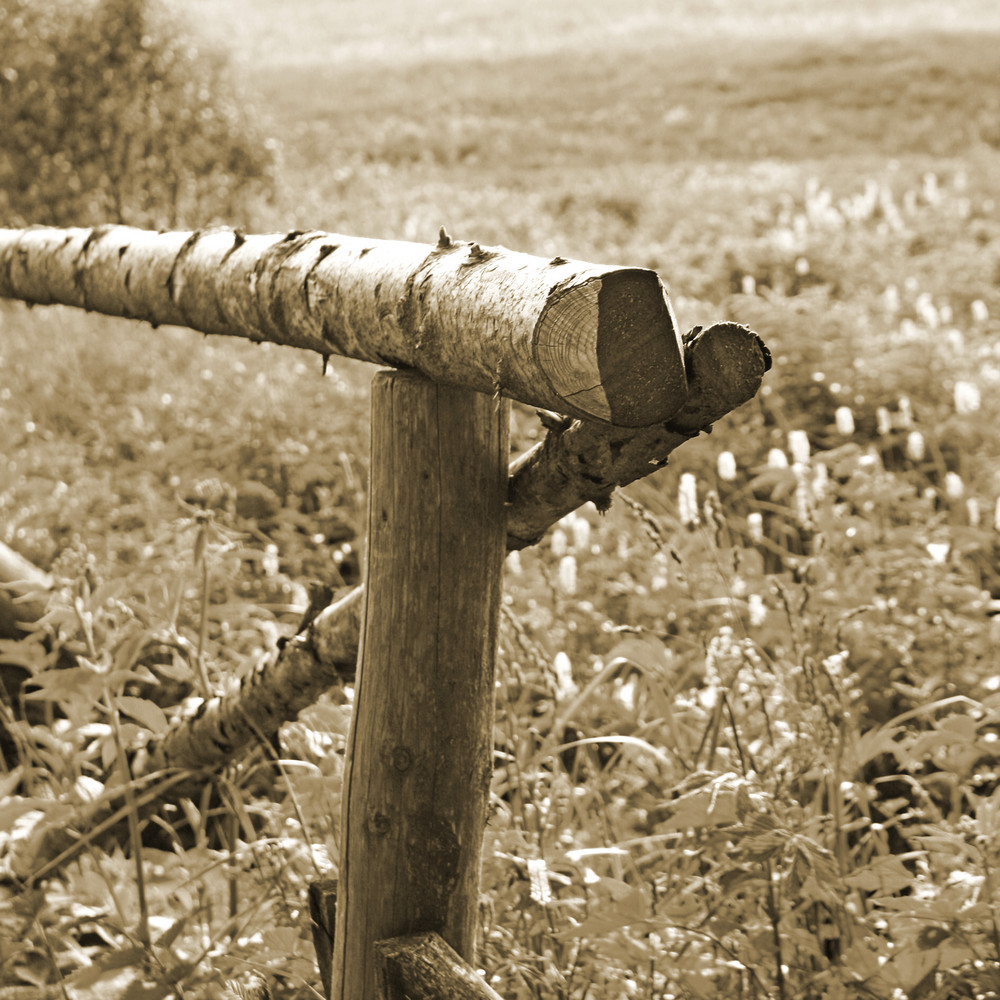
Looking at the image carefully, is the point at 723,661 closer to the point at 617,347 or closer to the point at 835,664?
the point at 835,664

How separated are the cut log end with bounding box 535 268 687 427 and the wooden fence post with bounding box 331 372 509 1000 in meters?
0.47

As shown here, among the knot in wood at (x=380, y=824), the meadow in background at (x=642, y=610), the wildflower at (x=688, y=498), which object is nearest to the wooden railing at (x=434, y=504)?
the knot in wood at (x=380, y=824)

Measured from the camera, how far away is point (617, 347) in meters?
1.28

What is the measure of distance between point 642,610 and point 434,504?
95.5 inches

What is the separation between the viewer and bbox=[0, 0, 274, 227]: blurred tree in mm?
10859

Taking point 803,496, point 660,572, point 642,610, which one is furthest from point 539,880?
point 660,572

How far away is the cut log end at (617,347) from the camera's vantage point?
1.28 meters

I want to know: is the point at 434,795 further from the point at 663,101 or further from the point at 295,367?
the point at 663,101

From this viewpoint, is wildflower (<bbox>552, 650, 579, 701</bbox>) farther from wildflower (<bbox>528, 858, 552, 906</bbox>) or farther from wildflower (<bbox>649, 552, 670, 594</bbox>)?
wildflower (<bbox>649, 552, 670, 594</bbox>)

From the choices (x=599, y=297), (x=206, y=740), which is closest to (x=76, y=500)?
(x=206, y=740)

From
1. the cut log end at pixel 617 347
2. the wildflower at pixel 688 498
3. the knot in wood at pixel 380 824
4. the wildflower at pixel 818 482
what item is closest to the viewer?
the cut log end at pixel 617 347

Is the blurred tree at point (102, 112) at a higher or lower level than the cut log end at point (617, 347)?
higher

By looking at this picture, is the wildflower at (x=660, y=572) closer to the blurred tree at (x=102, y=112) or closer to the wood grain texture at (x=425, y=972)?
the wood grain texture at (x=425, y=972)

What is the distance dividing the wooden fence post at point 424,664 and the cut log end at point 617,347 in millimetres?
472
